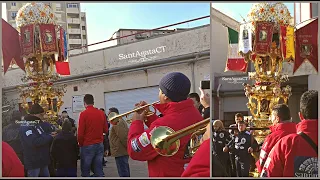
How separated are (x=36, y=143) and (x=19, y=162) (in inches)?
6.2

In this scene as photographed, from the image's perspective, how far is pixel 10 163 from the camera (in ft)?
8.09

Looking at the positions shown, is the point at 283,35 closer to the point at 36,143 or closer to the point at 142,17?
the point at 142,17

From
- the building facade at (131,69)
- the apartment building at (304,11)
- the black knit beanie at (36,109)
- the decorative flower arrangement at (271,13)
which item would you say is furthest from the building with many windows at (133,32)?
the apartment building at (304,11)

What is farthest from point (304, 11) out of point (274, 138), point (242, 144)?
point (242, 144)

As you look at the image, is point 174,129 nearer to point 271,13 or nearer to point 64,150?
point 64,150

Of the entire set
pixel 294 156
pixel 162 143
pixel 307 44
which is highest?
pixel 307 44

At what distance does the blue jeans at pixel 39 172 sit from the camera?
8.35 ft

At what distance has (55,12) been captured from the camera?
2.58 metres

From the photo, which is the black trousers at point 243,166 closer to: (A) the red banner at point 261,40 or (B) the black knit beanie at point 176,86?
(B) the black knit beanie at point 176,86

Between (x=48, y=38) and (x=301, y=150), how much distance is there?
169 centimetres

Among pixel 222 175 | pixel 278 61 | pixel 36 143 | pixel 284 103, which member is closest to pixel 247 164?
pixel 222 175

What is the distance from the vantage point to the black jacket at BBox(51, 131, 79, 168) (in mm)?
2604

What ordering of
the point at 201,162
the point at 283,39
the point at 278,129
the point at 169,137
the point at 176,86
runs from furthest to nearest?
the point at 283,39 < the point at 278,129 < the point at 176,86 < the point at 169,137 < the point at 201,162

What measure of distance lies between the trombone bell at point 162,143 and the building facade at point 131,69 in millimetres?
279
